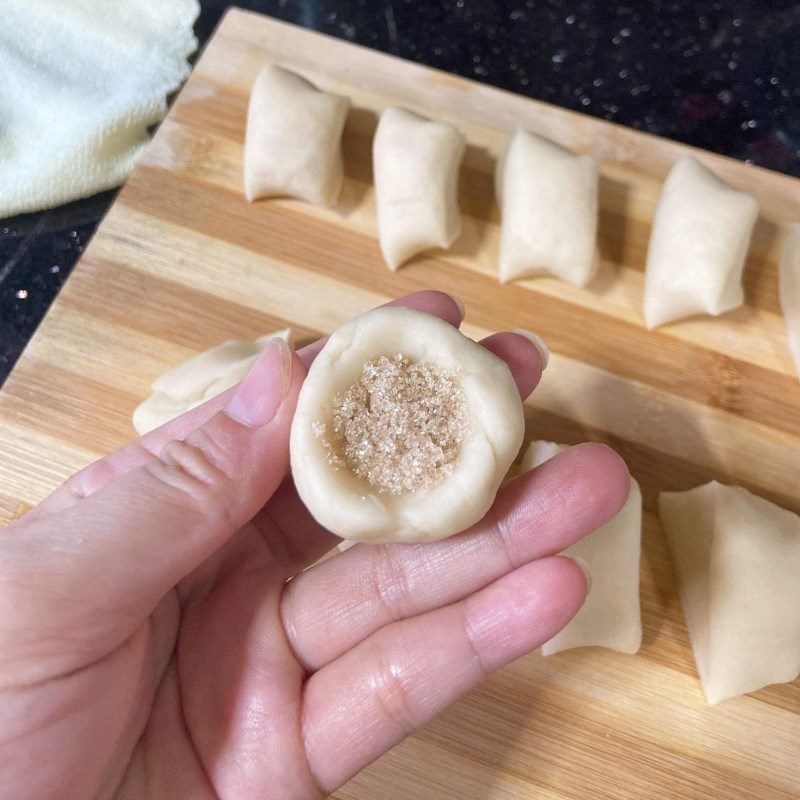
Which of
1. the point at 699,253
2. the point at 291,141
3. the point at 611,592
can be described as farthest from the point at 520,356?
the point at 291,141

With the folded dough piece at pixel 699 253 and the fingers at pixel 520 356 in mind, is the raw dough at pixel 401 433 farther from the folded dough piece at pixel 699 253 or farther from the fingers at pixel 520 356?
the folded dough piece at pixel 699 253

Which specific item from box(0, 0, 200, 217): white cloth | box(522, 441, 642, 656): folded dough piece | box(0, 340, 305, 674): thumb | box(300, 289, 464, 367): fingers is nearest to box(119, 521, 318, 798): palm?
box(0, 340, 305, 674): thumb

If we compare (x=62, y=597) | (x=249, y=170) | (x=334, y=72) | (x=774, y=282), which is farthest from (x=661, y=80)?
(x=62, y=597)

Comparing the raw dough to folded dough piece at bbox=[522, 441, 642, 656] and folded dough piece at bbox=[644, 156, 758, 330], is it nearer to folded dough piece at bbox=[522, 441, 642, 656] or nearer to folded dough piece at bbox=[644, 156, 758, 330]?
folded dough piece at bbox=[522, 441, 642, 656]

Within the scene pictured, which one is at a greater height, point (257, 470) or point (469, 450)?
point (469, 450)

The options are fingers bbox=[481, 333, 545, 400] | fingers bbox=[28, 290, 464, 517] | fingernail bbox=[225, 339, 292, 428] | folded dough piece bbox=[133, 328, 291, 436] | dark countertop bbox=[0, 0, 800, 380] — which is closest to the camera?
fingernail bbox=[225, 339, 292, 428]

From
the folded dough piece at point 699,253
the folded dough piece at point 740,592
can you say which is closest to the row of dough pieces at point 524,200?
the folded dough piece at point 699,253

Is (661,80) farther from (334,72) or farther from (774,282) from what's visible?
(334,72)
